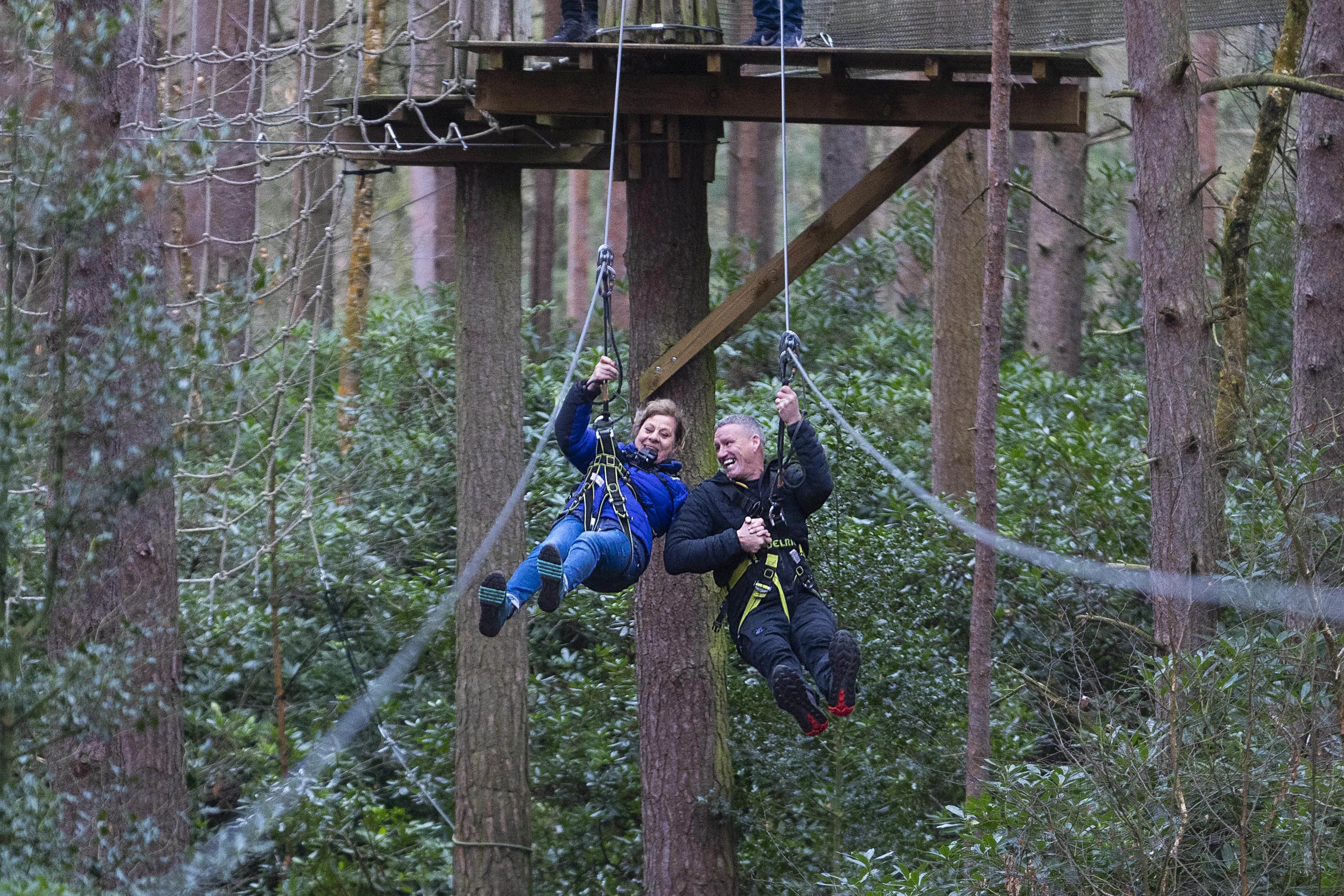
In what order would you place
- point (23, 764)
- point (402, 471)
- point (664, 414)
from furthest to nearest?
point (402, 471), point (664, 414), point (23, 764)

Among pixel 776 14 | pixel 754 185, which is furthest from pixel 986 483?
pixel 754 185

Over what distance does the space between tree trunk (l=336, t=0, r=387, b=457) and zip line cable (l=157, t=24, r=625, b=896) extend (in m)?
2.22

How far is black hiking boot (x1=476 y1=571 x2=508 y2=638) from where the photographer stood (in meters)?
4.96

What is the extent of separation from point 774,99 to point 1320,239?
2954 mm

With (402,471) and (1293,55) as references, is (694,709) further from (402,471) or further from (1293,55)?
(1293,55)

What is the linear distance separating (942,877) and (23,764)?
3647 millimetres

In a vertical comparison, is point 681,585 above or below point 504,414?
below

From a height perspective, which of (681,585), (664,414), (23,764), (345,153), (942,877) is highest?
(345,153)

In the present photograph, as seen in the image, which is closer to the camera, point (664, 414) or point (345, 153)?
point (664, 414)

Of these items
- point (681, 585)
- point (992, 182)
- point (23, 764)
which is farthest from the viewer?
point (681, 585)

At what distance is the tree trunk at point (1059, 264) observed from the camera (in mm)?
12773

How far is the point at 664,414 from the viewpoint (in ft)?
19.4

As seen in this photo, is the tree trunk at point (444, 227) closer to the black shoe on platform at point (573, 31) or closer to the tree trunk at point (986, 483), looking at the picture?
the black shoe on platform at point (573, 31)

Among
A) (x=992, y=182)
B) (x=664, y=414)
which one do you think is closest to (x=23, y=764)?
(x=664, y=414)
